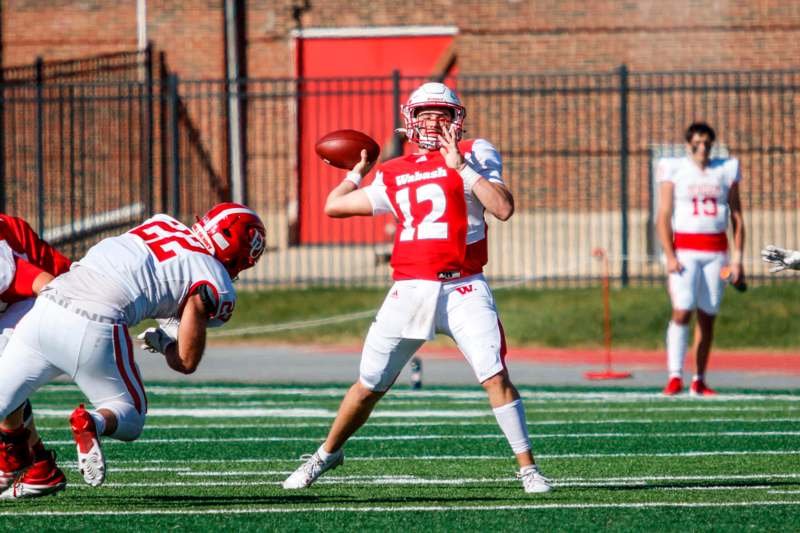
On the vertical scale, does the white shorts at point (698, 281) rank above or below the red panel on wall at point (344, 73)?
below

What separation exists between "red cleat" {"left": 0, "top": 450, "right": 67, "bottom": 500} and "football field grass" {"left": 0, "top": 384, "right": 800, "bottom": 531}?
2.6 inches

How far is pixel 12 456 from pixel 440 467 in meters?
2.31

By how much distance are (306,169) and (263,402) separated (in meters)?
11.8

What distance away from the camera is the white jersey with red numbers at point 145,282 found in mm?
6043

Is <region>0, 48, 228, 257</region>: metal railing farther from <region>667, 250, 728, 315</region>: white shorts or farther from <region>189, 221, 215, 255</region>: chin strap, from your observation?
<region>189, 221, 215, 255</region>: chin strap

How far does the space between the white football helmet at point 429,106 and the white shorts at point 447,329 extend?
0.70 metres

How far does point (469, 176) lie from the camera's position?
6.77 m

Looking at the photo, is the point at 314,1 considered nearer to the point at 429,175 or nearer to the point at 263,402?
the point at 263,402

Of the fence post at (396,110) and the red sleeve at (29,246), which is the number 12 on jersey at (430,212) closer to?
the red sleeve at (29,246)

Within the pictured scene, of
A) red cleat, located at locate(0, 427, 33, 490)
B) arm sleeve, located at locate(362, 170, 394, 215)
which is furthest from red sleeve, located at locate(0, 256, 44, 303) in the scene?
arm sleeve, located at locate(362, 170, 394, 215)

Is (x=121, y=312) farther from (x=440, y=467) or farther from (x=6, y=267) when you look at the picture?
(x=440, y=467)

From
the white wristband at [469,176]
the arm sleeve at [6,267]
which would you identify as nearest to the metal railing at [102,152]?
the arm sleeve at [6,267]

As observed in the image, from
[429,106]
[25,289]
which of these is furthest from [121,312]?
[429,106]

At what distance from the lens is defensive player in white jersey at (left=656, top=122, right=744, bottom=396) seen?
11383 mm
